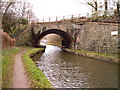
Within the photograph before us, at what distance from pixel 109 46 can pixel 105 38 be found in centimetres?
121

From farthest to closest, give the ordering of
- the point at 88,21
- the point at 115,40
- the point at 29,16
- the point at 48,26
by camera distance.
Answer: the point at 29,16
the point at 48,26
the point at 88,21
the point at 115,40

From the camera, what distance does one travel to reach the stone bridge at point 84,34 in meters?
18.1

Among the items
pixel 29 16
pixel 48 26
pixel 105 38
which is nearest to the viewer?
pixel 105 38

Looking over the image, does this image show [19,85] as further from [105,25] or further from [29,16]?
[29,16]

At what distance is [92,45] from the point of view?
66.8ft

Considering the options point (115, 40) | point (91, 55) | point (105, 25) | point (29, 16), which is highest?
point (29, 16)

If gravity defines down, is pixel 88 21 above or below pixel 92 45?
above

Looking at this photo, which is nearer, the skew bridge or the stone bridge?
the stone bridge

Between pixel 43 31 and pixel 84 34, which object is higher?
pixel 43 31

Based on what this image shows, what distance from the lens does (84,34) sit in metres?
22.2

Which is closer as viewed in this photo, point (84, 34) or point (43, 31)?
point (84, 34)

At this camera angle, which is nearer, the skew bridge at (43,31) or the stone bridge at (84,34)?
the stone bridge at (84,34)

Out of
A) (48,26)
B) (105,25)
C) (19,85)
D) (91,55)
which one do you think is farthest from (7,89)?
(48,26)

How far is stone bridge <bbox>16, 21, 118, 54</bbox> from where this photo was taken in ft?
59.4
